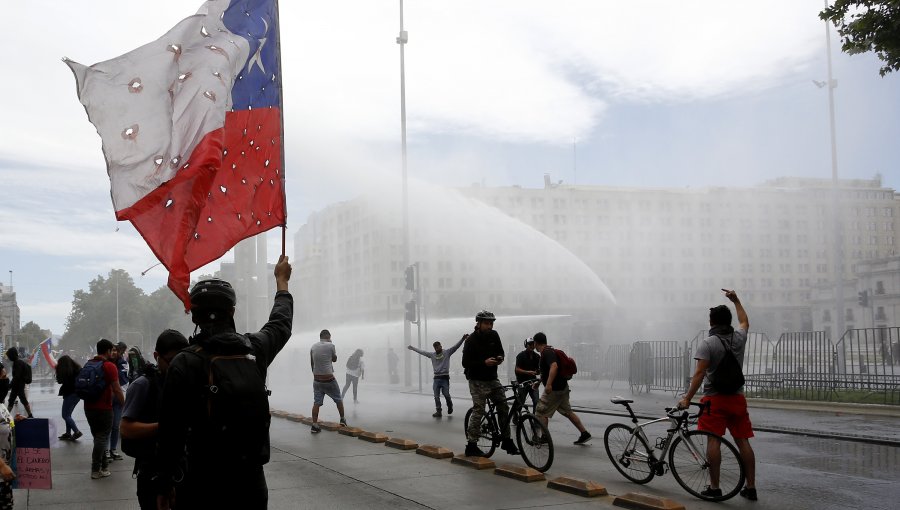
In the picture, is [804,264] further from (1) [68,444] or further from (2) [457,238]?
(1) [68,444]

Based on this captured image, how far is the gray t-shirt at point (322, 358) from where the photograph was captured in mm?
14945

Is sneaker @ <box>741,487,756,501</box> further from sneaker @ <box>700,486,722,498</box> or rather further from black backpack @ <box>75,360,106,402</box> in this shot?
black backpack @ <box>75,360,106,402</box>

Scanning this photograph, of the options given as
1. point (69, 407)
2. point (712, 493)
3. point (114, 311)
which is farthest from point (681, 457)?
point (114, 311)

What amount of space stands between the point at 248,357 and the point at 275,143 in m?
2.94

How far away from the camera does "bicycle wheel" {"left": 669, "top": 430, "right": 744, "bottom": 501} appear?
7699 millimetres

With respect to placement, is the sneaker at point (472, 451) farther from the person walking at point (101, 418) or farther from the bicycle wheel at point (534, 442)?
the person walking at point (101, 418)

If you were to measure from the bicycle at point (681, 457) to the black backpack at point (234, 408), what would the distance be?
16.4 ft

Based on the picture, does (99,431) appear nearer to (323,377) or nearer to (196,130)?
(323,377)

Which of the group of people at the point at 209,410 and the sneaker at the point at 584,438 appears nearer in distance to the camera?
the group of people at the point at 209,410

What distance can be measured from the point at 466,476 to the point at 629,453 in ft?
6.26

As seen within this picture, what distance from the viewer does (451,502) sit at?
310 inches

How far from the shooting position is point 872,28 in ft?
35.8

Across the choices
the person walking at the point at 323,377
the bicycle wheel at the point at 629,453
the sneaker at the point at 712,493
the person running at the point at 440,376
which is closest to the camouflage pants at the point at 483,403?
the bicycle wheel at the point at 629,453

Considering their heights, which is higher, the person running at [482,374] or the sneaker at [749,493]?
the person running at [482,374]
